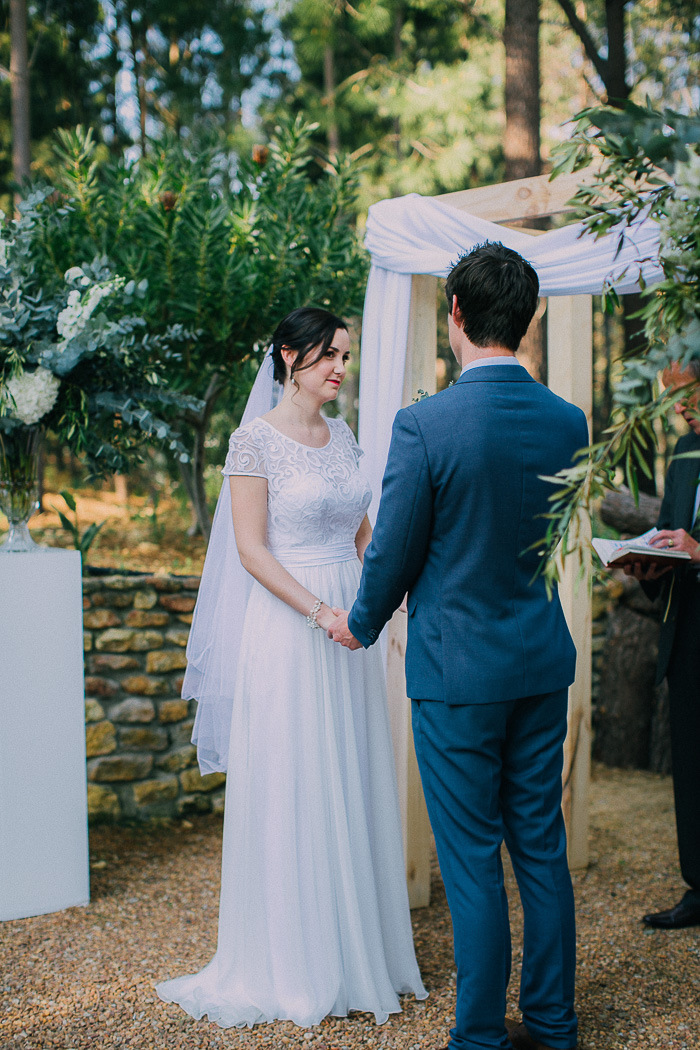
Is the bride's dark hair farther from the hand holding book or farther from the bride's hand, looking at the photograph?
the hand holding book

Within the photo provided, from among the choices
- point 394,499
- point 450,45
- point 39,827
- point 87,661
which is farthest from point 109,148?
point 394,499

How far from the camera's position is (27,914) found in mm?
3232

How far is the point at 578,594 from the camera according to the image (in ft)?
11.4

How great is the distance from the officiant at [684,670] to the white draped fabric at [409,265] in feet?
2.35

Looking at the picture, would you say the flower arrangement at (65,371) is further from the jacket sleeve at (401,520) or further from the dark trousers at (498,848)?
the dark trousers at (498,848)

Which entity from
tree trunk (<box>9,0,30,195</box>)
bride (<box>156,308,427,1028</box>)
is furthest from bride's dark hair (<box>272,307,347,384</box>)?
tree trunk (<box>9,0,30,195</box>)

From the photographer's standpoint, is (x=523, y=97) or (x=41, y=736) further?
(x=523, y=97)

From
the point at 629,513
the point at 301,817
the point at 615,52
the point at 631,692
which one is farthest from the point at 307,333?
the point at 615,52

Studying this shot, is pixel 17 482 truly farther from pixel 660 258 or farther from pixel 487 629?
pixel 660 258

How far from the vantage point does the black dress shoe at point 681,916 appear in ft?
10.4

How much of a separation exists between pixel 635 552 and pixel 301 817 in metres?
1.29

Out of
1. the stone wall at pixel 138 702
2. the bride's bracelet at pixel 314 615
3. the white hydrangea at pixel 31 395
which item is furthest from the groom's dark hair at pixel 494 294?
the stone wall at pixel 138 702

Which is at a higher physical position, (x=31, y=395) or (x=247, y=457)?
(x=31, y=395)

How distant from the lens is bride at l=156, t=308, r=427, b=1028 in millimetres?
2537
